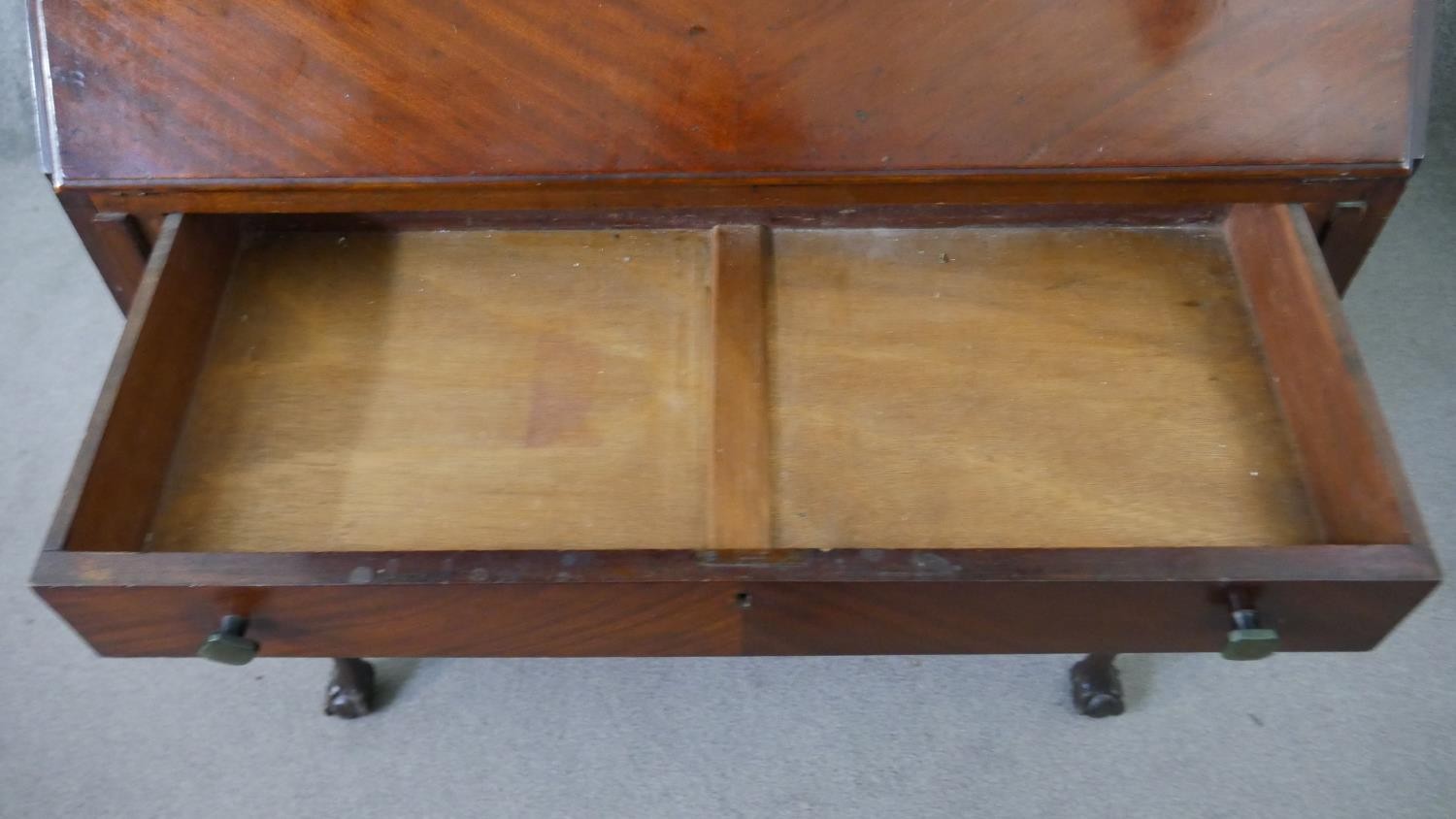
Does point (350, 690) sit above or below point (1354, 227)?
below

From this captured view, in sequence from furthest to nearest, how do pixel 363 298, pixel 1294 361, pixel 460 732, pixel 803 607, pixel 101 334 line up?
pixel 101 334, pixel 460 732, pixel 363 298, pixel 1294 361, pixel 803 607


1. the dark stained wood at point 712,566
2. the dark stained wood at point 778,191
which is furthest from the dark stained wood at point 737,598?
the dark stained wood at point 778,191

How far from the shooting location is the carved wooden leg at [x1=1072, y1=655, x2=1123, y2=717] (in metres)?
1.14

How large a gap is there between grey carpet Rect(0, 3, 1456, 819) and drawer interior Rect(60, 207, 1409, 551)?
0.41m

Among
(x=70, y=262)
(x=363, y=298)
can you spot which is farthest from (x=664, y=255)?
(x=70, y=262)

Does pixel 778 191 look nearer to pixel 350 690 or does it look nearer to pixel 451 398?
pixel 451 398

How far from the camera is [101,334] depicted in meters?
1.57

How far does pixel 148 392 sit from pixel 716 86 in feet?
1.73

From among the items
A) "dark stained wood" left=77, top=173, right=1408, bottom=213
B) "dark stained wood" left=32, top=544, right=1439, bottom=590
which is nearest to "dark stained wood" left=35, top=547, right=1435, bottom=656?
"dark stained wood" left=32, top=544, right=1439, bottom=590

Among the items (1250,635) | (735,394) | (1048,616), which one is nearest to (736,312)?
(735,394)

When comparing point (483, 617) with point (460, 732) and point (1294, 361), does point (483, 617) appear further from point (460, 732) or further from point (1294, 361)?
point (1294, 361)

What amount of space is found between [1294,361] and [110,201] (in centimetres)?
101

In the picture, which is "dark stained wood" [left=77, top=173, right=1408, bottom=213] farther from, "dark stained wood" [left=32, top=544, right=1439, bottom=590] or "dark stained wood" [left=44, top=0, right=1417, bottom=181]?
"dark stained wood" [left=32, top=544, right=1439, bottom=590]

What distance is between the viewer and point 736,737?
1173 millimetres
